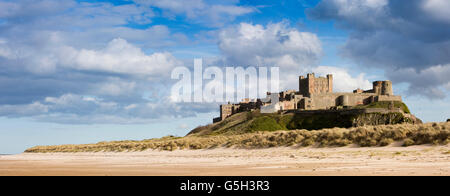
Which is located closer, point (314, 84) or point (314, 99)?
point (314, 99)

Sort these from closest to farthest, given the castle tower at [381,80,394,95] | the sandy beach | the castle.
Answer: the sandy beach → the castle → the castle tower at [381,80,394,95]

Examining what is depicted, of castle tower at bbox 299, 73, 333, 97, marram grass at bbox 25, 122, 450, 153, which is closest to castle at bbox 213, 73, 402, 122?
castle tower at bbox 299, 73, 333, 97

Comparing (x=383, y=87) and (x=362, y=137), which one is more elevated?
(x=383, y=87)

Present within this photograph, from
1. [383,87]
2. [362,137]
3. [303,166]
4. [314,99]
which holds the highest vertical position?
[383,87]

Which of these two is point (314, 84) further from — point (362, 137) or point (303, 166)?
point (303, 166)

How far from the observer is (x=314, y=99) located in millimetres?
120062

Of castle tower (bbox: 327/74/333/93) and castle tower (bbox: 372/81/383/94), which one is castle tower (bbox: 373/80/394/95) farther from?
castle tower (bbox: 327/74/333/93)

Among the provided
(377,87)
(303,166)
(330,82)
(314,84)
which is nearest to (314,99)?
(314,84)

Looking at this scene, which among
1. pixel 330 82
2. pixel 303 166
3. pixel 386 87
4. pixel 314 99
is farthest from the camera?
pixel 330 82

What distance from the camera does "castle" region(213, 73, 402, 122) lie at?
384 ft

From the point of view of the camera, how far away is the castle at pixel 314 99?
384ft

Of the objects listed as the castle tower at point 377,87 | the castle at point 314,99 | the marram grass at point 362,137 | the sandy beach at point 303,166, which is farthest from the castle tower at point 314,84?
the sandy beach at point 303,166
